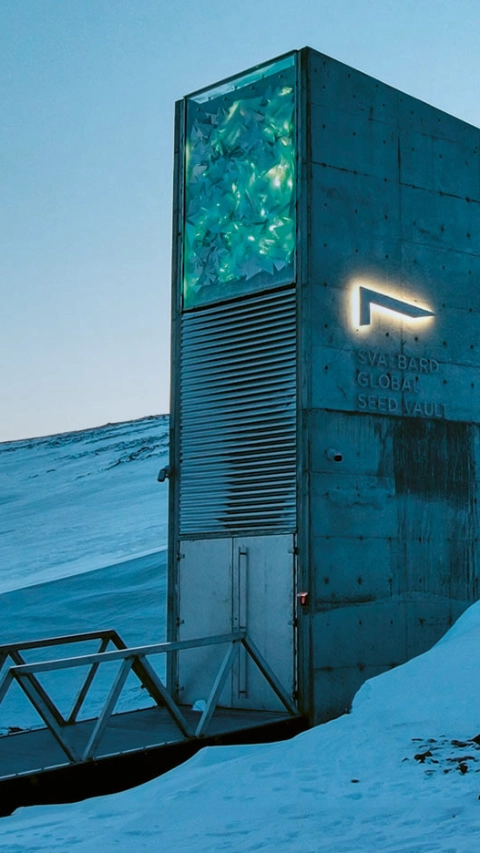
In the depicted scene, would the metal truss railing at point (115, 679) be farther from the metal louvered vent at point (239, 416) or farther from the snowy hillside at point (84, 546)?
the snowy hillside at point (84, 546)

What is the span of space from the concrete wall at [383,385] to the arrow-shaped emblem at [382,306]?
0.10m

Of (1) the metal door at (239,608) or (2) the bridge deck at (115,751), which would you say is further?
(1) the metal door at (239,608)

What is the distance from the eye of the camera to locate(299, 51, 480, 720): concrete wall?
11008mm

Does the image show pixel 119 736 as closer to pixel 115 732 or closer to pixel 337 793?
pixel 115 732

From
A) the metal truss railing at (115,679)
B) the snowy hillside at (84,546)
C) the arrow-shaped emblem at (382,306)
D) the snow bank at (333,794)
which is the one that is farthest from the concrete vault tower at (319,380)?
the snowy hillside at (84,546)

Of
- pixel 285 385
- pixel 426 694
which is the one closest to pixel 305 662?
pixel 426 694

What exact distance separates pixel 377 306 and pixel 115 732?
16.7 ft

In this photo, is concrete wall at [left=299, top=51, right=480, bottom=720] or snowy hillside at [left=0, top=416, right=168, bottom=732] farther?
snowy hillside at [left=0, top=416, right=168, bottom=732]

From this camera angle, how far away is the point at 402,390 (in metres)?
11.8

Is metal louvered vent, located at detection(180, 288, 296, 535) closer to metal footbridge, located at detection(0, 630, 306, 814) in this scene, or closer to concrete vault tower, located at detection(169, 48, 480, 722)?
concrete vault tower, located at detection(169, 48, 480, 722)

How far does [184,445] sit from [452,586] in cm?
329

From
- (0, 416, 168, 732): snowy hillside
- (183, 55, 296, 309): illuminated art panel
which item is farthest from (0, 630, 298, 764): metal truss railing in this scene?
(0, 416, 168, 732): snowy hillside

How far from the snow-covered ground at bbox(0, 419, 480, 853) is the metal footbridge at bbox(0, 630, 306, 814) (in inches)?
11.3

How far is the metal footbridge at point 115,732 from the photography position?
8.22m
